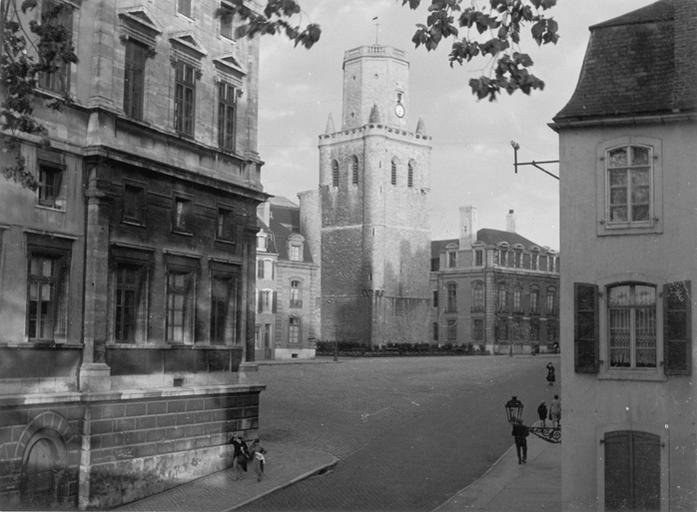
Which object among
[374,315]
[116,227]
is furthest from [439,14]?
[374,315]

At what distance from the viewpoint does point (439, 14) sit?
32.9ft

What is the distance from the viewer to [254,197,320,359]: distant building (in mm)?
66500

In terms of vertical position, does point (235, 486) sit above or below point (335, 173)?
below

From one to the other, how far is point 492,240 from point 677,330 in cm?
7584

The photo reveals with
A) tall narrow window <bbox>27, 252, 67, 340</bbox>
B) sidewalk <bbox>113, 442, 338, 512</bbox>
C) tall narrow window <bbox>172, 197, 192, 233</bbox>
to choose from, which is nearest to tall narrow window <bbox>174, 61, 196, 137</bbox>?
tall narrow window <bbox>172, 197, 192, 233</bbox>

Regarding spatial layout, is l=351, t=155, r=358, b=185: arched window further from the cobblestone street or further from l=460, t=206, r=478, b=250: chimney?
the cobblestone street

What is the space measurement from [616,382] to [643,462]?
1511 millimetres

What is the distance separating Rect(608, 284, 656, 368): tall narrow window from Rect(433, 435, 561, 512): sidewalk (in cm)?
408

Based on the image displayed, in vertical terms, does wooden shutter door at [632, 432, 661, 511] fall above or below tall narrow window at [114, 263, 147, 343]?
below

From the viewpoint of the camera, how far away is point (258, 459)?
2447 centimetres

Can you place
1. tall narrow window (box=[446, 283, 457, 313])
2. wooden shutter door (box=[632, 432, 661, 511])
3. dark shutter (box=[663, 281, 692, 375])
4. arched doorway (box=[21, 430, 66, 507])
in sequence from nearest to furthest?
dark shutter (box=[663, 281, 692, 375])
wooden shutter door (box=[632, 432, 661, 511])
arched doorway (box=[21, 430, 66, 507])
tall narrow window (box=[446, 283, 457, 313])

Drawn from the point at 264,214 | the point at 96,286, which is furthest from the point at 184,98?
the point at 264,214

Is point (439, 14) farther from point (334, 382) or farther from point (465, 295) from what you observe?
point (465, 295)

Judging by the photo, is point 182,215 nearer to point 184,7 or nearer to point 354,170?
point 184,7
